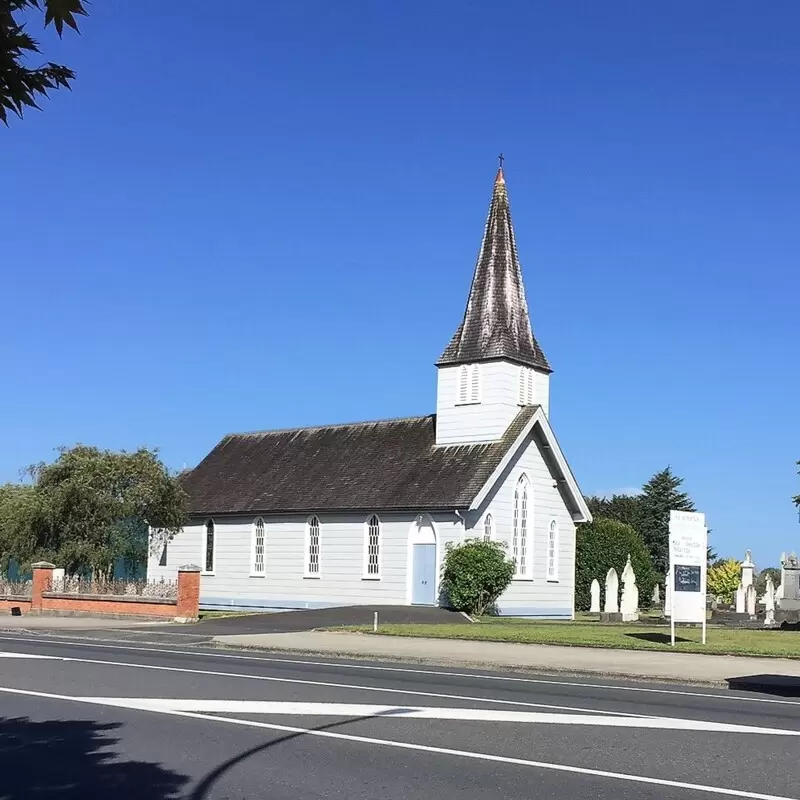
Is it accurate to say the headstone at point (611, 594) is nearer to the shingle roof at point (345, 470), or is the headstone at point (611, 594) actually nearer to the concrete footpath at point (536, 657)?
the shingle roof at point (345, 470)

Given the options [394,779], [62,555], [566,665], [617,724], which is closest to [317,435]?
[62,555]

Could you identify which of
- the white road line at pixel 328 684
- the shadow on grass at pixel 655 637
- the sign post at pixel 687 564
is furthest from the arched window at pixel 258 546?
the white road line at pixel 328 684

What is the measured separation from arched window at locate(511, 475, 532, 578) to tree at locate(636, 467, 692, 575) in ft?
99.3

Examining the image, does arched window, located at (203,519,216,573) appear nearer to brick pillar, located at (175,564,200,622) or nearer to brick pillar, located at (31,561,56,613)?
brick pillar, located at (31,561,56,613)

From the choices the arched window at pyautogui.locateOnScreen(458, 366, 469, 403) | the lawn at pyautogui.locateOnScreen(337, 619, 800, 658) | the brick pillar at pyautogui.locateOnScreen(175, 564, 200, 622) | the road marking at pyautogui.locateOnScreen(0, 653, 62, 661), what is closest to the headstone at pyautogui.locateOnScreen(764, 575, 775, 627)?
the lawn at pyautogui.locateOnScreen(337, 619, 800, 658)

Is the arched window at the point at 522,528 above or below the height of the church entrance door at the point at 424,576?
above

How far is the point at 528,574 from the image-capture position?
1576 inches

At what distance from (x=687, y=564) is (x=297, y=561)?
19569 millimetres

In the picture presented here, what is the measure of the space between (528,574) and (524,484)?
323 cm

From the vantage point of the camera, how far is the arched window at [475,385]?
39062mm

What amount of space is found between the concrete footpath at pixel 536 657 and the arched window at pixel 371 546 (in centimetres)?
1293

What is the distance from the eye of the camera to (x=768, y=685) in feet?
52.7

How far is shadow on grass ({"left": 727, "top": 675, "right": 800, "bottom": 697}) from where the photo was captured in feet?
52.1

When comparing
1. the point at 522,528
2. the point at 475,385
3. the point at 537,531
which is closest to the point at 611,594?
the point at 537,531
